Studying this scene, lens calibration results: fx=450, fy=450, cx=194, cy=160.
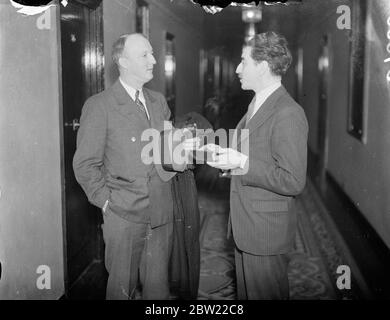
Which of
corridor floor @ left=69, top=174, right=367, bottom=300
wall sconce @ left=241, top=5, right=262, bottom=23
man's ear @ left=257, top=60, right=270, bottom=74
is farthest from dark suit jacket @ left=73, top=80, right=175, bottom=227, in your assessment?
wall sconce @ left=241, top=5, right=262, bottom=23

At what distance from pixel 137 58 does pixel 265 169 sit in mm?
828

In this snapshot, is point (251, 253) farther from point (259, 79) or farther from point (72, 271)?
point (72, 271)

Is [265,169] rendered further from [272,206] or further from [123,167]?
[123,167]

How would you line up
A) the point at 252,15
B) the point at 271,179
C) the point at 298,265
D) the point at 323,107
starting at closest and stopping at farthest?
the point at 271,179 → the point at 298,265 → the point at 252,15 → the point at 323,107

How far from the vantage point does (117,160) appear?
7.11 ft

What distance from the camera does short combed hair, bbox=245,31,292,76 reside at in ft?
6.27

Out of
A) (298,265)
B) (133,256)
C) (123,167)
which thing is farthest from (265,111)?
(298,265)

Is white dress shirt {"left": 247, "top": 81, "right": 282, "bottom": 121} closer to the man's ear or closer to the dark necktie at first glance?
the man's ear

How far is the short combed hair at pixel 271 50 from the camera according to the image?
75.2 inches

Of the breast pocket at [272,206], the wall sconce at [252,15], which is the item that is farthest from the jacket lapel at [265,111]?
the wall sconce at [252,15]

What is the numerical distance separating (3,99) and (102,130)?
49 centimetres

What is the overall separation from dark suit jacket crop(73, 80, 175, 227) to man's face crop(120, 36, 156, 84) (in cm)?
11

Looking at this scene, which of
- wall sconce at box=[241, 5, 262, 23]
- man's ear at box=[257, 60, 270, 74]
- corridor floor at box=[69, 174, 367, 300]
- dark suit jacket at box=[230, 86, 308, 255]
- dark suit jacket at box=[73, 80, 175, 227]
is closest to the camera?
dark suit jacket at box=[230, 86, 308, 255]

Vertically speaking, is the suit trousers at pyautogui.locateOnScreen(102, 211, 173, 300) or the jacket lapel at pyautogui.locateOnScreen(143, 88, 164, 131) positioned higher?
the jacket lapel at pyautogui.locateOnScreen(143, 88, 164, 131)
